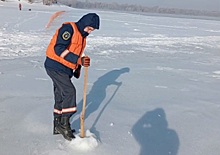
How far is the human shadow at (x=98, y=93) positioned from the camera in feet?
14.7

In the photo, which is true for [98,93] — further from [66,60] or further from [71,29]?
[71,29]

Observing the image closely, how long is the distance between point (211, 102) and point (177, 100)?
2.07 feet

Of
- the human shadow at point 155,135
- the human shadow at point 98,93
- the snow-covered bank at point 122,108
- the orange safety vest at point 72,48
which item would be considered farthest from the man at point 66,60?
the human shadow at point 155,135

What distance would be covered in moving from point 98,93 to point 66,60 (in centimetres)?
231

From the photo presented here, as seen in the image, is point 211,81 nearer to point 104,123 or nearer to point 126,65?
point 126,65

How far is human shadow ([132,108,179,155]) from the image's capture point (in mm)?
3570

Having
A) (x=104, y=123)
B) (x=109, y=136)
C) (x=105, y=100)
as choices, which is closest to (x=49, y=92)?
(x=105, y=100)

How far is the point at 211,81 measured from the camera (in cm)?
721

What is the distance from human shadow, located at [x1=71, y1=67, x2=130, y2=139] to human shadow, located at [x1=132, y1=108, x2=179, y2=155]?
23.3 inches

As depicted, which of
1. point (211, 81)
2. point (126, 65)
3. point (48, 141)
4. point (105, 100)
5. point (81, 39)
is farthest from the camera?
point (126, 65)

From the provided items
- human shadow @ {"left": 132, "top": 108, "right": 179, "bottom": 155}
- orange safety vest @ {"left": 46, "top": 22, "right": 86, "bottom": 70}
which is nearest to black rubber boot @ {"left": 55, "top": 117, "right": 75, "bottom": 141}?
orange safety vest @ {"left": 46, "top": 22, "right": 86, "bottom": 70}

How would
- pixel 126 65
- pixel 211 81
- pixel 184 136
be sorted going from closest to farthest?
pixel 184 136 → pixel 211 81 → pixel 126 65

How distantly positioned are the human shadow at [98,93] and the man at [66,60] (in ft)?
1.51

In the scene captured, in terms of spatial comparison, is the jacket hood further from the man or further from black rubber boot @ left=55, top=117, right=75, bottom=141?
black rubber boot @ left=55, top=117, right=75, bottom=141
